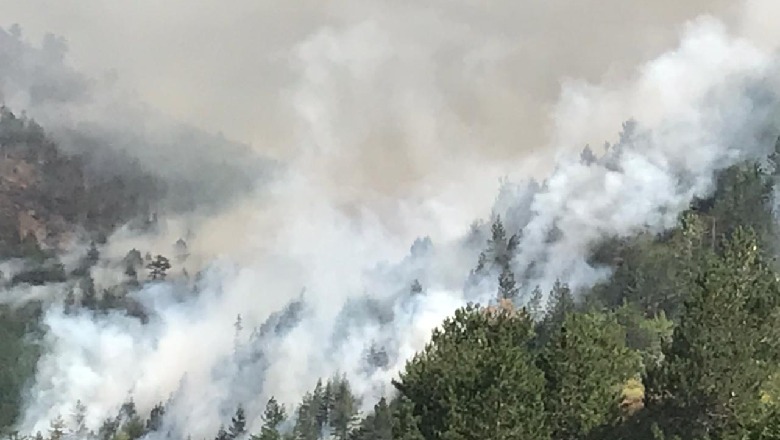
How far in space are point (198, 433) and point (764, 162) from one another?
92540mm

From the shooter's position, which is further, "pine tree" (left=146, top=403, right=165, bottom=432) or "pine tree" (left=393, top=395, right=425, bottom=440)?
"pine tree" (left=146, top=403, right=165, bottom=432)

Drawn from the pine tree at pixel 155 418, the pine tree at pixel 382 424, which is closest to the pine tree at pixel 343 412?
the pine tree at pixel 382 424

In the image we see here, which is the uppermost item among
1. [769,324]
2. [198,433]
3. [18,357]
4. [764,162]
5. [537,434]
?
[18,357]

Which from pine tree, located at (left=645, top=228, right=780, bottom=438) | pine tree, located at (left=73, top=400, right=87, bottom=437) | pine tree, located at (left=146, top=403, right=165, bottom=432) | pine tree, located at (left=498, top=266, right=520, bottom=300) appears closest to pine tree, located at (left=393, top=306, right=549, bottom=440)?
pine tree, located at (left=645, top=228, right=780, bottom=438)

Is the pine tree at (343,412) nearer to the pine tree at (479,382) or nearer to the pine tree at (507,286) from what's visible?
the pine tree at (507,286)

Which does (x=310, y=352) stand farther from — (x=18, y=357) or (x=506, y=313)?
(x=506, y=313)

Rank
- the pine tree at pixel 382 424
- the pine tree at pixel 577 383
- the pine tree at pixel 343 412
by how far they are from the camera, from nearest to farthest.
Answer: the pine tree at pixel 577 383 → the pine tree at pixel 382 424 → the pine tree at pixel 343 412

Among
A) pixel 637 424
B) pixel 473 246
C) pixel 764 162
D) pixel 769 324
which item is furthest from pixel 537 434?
pixel 473 246

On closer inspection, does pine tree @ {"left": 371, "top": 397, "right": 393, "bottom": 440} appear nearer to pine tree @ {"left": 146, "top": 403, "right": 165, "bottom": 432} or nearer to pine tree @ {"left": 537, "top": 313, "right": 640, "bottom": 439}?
pine tree @ {"left": 537, "top": 313, "right": 640, "bottom": 439}

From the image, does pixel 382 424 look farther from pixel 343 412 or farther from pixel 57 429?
pixel 57 429

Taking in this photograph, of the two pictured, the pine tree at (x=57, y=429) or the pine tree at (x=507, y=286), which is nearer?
the pine tree at (x=507, y=286)

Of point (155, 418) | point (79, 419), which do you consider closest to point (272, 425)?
point (155, 418)

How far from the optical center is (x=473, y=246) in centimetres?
14912

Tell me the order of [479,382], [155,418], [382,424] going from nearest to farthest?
[479,382], [382,424], [155,418]
